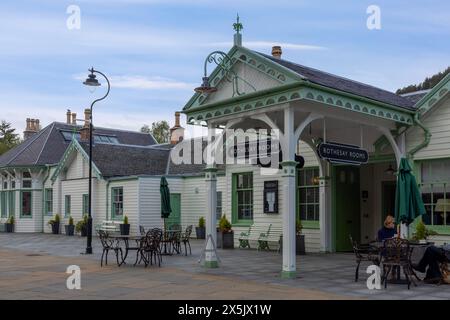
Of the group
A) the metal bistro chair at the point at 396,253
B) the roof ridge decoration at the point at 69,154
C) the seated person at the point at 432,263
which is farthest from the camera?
the roof ridge decoration at the point at 69,154

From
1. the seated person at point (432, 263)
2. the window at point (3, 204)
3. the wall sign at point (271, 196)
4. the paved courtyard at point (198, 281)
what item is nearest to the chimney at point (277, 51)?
the wall sign at point (271, 196)

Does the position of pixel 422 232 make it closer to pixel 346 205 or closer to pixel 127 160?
pixel 346 205

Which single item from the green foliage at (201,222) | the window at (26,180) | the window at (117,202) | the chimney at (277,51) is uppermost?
the chimney at (277,51)

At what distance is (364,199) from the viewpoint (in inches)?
710

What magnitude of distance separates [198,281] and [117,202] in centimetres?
1638

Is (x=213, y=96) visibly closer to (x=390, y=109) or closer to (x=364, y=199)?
(x=390, y=109)

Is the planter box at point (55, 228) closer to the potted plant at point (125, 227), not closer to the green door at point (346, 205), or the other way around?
the potted plant at point (125, 227)

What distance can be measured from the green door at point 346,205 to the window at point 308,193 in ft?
2.11

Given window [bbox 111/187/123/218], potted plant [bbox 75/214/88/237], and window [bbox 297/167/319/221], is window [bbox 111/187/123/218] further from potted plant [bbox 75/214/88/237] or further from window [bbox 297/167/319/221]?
window [bbox 297/167/319/221]

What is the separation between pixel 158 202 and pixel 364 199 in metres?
11.1

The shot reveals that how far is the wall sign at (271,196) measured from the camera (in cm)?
1836

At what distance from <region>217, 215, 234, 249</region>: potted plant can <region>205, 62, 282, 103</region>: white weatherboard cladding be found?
23.1ft

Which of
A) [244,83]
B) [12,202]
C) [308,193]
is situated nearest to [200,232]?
[308,193]

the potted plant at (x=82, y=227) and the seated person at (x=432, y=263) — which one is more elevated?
the seated person at (x=432, y=263)
